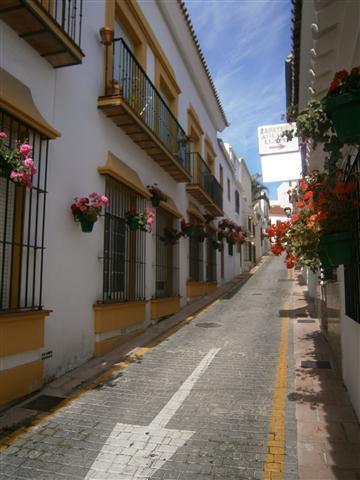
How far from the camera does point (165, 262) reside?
11531 millimetres

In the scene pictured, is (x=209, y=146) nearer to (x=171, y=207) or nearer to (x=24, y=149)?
(x=171, y=207)

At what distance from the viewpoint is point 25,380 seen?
5027 millimetres

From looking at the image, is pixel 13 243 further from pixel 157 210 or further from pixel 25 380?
pixel 157 210

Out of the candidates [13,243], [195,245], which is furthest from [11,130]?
[195,245]

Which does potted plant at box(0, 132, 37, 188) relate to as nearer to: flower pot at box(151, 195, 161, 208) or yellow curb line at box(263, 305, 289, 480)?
yellow curb line at box(263, 305, 289, 480)

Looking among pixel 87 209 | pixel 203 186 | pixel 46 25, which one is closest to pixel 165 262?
pixel 203 186

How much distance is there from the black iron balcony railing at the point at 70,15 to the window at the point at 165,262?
4.97m

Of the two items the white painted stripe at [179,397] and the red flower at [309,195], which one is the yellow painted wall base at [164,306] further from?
the red flower at [309,195]

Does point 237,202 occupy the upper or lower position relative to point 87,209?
upper

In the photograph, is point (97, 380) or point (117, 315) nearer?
point (97, 380)

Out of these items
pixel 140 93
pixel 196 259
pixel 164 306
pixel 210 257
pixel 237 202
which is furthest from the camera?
pixel 237 202

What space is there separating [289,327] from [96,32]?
23.2 feet

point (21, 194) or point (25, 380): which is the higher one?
point (21, 194)

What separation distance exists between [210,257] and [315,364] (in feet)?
36.3
